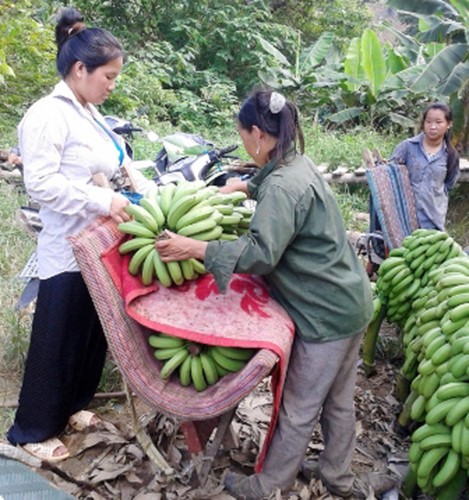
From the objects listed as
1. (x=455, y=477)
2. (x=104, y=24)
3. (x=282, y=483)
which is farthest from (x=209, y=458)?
(x=104, y=24)

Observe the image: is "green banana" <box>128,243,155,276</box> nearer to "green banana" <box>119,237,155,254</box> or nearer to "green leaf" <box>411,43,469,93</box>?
"green banana" <box>119,237,155,254</box>

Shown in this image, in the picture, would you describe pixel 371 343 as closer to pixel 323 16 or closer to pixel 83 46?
pixel 83 46

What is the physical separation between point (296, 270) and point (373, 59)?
7.42m

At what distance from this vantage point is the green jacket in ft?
7.02

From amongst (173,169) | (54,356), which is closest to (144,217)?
(54,356)

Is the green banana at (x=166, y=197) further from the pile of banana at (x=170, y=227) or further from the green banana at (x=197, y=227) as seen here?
the green banana at (x=197, y=227)

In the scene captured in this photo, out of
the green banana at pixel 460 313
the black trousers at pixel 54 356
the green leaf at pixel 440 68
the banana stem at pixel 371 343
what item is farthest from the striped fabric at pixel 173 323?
the green leaf at pixel 440 68

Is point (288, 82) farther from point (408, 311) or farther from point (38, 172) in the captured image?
point (38, 172)

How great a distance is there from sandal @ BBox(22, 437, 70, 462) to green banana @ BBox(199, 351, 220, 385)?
43.2 inches

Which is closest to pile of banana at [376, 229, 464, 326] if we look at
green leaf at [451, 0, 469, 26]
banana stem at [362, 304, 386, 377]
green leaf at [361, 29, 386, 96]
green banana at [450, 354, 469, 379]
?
banana stem at [362, 304, 386, 377]

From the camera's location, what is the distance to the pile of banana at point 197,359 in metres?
2.25

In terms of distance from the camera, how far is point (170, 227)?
231 centimetres

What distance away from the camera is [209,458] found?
8.44ft

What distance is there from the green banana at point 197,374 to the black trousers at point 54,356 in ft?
2.51
